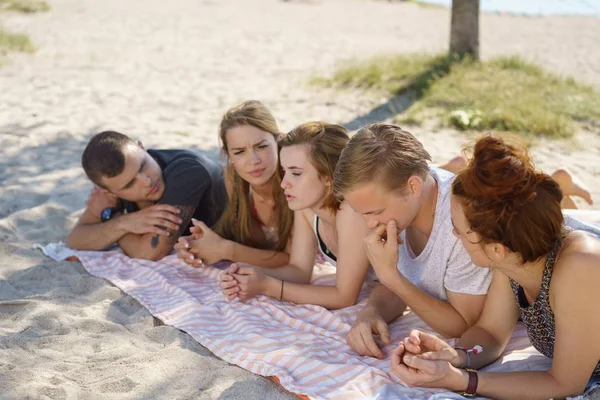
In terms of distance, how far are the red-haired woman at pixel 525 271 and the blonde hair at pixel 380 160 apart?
444 millimetres

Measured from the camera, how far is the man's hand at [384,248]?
315 centimetres

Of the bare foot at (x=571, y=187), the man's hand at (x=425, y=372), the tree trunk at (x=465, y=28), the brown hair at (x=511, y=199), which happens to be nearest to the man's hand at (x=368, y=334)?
the man's hand at (x=425, y=372)

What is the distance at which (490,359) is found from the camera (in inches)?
123

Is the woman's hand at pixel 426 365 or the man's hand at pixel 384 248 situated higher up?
the man's hand at pixel 384 248

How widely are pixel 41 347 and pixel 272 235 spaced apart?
5.23ft

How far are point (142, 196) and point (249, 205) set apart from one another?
71 centimetres

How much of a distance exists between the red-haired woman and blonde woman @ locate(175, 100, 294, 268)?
155 cm

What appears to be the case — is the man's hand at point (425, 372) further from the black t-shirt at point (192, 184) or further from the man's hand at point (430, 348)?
the black t-shirt at point (192, 184)

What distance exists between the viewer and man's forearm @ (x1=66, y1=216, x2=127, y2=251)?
4.64 m

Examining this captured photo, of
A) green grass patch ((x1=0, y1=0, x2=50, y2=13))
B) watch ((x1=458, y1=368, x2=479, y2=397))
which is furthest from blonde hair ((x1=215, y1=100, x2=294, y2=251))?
green grass patch ((x1=0, y1=0, x2=50, y2=13))

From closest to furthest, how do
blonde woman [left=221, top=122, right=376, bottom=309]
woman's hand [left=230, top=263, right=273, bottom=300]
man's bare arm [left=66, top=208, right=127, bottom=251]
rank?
1. blonde woman [left=221, top=122, right=376, bottom=309]
2. woman's hand [left=230, top=263, right=273, bottom=300]
3. man's bare arm [left=66, top=208, right=127, bottom=251]

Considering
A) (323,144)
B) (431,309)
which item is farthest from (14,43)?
(431,309)

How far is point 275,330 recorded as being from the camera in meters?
3.62

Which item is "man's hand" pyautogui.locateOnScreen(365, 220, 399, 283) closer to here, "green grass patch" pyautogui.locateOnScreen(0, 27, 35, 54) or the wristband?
the wristband
